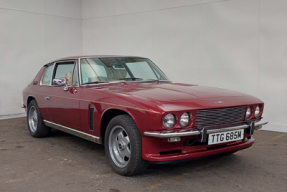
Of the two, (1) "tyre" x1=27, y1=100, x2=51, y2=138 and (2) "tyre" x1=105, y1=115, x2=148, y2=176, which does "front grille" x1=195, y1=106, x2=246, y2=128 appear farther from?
(1) "tyre" x1=27, y1=100, x2=51, y2=138

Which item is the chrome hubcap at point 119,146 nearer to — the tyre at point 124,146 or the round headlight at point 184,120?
the tyre at point 124,146

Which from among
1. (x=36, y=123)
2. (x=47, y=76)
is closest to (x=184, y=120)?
(x=47, y=76)

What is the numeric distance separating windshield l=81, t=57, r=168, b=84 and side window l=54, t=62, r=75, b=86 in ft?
1.02

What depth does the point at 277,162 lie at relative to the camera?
14.2 ft

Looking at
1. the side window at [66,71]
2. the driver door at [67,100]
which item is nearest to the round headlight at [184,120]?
the driver door at [67,100]

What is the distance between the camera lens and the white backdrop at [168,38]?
7027 millimetres

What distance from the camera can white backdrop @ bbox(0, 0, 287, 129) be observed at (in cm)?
703

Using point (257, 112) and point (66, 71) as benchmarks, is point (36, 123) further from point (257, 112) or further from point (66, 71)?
point (257, 112)

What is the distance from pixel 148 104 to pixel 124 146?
68 centimetres

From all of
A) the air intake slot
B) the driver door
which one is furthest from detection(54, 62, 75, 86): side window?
the air intake slot

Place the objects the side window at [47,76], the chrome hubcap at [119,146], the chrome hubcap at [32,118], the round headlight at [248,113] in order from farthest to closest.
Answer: the chrome hubcap at [32,118]
the side window at [47,76]
the round headlight at [248,113]
the chrome hubcap at [119,146]

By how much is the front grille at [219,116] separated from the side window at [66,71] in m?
2.34

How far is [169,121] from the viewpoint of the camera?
3297mm

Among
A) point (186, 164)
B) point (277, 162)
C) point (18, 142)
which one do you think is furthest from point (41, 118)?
point (277, 162)
